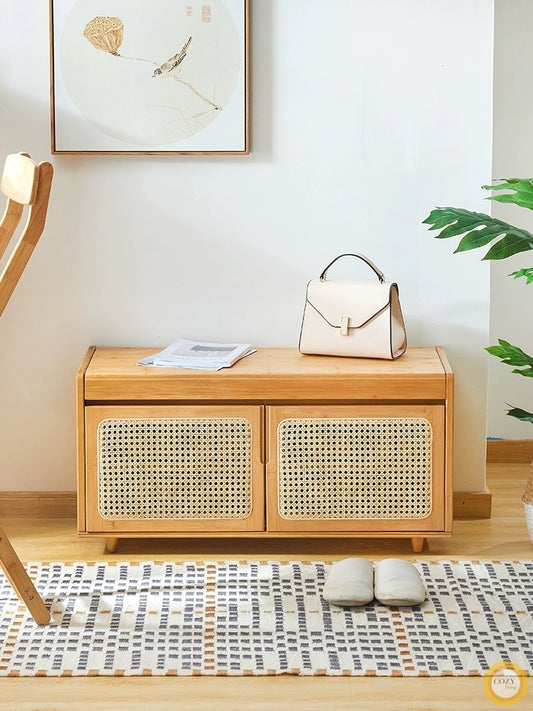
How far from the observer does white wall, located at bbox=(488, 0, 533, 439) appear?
3.42 metres

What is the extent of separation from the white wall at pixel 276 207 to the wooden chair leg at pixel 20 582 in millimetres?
851

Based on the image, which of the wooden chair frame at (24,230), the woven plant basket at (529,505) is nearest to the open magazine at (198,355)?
the wooden chair frame at (24,230)

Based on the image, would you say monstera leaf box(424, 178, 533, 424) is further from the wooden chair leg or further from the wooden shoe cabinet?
the wooden chair leg

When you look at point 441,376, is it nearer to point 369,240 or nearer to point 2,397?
point 369,240

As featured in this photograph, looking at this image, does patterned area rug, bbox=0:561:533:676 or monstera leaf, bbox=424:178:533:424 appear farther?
monstera leaf, bbox=424:178:533:424

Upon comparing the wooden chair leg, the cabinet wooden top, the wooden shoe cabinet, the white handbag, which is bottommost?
the wooden chair leg

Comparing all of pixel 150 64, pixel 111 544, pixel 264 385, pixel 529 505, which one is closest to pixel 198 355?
pixel 264 385

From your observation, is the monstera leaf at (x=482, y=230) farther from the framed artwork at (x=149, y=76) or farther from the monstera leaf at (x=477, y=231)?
the framed artwork at (x=149, y=76)

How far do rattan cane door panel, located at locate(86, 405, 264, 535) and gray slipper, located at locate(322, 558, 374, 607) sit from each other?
0.33 metres

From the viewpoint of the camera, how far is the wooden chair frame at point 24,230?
219cm

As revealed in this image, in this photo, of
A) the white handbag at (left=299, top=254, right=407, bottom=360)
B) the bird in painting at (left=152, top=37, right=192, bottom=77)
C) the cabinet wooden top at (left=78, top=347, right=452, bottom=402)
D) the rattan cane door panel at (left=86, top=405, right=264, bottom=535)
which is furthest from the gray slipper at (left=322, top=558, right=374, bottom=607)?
the bird in painting at (left=152, top=37, right=192, bottom=77)

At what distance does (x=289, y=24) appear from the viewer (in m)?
2.95

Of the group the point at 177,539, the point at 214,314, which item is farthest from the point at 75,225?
the point at 177,539

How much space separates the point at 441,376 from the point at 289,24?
113cm
